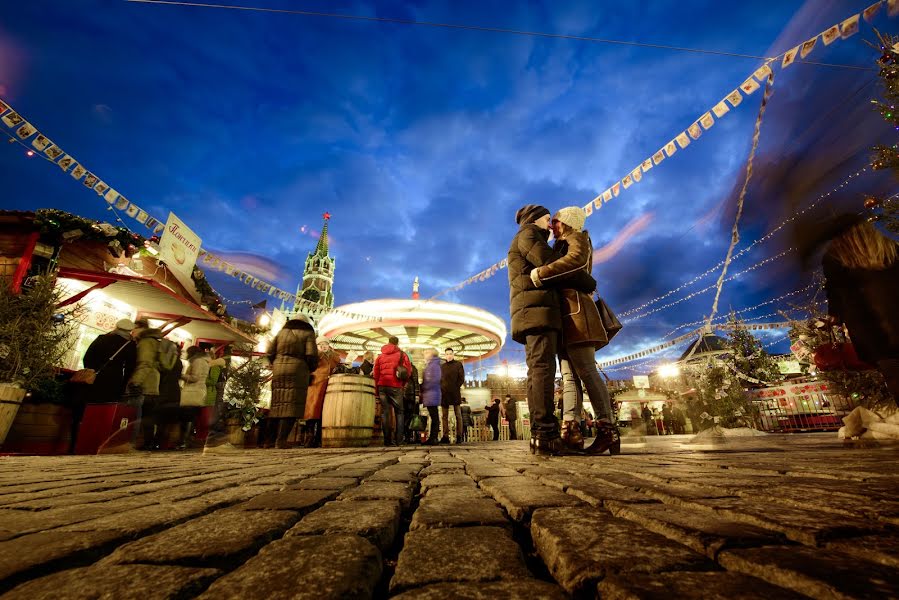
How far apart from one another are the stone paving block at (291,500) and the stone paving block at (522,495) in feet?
1.82

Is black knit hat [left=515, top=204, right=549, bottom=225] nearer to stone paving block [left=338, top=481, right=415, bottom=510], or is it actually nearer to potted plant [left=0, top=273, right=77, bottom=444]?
stone paving block [left=338, top=481, right=415, bottom=510]

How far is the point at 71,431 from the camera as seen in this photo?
5660 millimetres

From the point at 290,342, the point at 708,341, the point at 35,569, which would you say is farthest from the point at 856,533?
the point at 708,341

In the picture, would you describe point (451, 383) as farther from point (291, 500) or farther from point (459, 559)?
point (459, 559)

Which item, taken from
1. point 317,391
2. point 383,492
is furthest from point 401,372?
point 383,492

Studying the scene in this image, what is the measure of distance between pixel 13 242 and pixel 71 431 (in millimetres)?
4234

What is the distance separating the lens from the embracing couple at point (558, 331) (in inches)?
127

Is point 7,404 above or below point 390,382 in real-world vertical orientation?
below

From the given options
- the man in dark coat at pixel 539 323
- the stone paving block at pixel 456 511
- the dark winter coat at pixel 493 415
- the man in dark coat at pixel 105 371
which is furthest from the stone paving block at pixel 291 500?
the dark winter coat at pixel 493 415

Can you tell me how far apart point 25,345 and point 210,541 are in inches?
257

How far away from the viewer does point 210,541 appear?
2.51 feet

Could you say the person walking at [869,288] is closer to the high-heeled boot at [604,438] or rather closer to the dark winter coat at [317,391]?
the high-heeled boot at [604,438]

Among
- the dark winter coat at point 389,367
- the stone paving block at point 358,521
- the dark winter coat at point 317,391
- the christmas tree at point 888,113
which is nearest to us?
the stone paving block at point 358,521

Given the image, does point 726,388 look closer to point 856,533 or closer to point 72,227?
point 856,533
